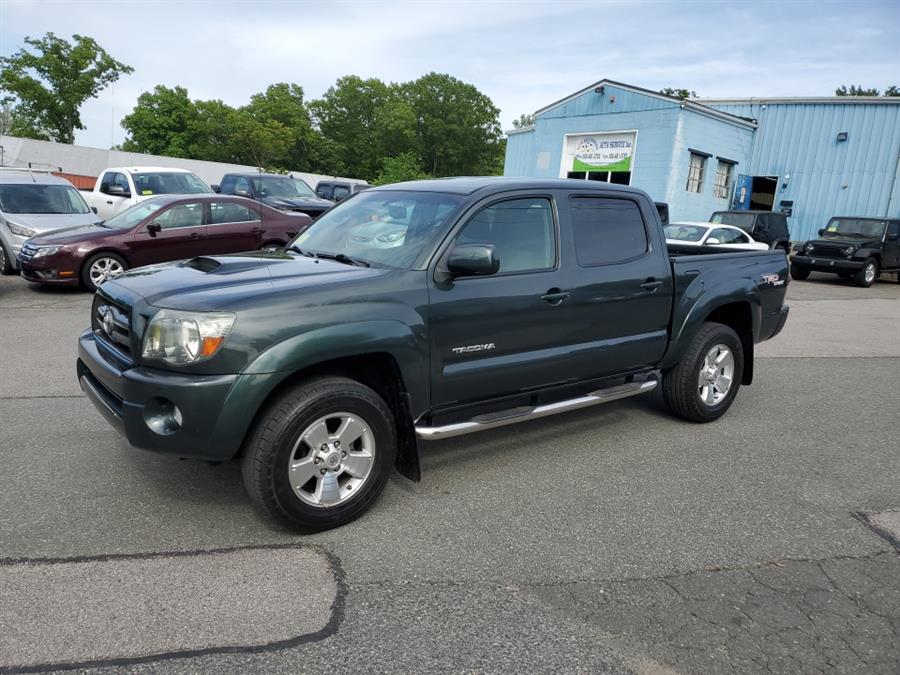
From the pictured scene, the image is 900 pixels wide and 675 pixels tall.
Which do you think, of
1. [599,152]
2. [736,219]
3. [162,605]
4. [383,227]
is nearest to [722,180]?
[599,152]

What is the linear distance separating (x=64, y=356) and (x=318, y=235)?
12.9 ft

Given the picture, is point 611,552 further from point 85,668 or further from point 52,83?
point 52,83

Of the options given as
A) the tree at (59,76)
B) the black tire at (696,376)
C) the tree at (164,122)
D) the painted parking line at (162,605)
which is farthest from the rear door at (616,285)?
the tree at (164,122)

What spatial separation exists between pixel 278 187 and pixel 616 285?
1559 centimetres

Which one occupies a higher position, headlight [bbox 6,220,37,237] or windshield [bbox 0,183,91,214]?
windshield [bbox 0,183,91,214]

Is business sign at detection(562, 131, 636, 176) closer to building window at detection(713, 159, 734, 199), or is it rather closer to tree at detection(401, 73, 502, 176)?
building window at detection(713, 159, 734, 199)

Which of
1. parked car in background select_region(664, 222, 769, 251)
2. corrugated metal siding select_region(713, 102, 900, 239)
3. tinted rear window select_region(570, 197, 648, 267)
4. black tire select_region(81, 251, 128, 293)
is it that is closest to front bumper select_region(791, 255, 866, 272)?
parked car in background select_region(664, 222, 769, 251)

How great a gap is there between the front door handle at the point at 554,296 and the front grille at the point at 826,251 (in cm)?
1624

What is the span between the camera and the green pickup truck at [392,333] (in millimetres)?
3225

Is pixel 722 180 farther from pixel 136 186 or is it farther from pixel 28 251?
pixel 28 251

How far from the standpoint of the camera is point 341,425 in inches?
137

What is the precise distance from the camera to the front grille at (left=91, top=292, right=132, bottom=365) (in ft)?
11.6

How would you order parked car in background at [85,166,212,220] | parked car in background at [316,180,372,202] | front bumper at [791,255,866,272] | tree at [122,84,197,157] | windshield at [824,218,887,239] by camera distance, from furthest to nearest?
tree at [122,84,197,157]
parked car in background at [316,180,372,202]
windshield at [824,218,887,239]
front bumper at [791,255,866,272]
parked car in background at [85,166,212,220]

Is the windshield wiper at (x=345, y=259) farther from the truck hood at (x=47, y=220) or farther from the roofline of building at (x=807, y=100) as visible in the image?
the roofline of building at (x=807, y=100)
